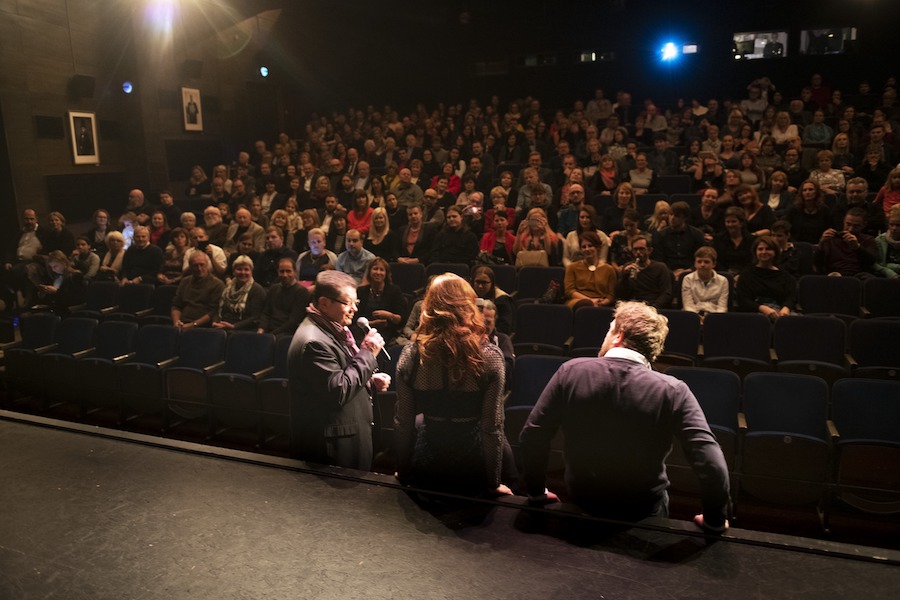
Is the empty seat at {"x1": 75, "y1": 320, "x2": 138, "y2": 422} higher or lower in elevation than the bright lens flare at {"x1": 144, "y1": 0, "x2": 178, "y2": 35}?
lower

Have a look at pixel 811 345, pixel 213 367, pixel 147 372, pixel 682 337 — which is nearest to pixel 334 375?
pixel 213 367

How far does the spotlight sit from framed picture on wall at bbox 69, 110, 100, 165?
29.6 feet

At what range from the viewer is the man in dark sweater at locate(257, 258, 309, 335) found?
16.0 ft

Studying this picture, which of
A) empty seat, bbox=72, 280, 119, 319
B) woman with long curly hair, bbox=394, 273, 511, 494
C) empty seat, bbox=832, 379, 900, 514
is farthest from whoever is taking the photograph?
empty seat, bbox=72, 280, 119, 319

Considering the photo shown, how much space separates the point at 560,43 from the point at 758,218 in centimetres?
752

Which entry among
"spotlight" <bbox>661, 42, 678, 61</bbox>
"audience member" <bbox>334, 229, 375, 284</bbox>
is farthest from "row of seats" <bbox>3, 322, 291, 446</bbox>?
"spotlight" <bbox>661, 42, 678, 61</bbox>

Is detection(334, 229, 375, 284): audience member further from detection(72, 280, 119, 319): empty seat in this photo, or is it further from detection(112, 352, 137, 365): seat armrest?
detection(72, 280, 119, 319): empty seat

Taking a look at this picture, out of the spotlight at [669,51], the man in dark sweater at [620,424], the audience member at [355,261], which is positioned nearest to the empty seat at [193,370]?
the audience member at [355,261]

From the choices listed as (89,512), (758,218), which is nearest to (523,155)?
(758,218)

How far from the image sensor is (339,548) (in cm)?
157

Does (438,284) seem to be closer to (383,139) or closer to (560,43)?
(383,139)

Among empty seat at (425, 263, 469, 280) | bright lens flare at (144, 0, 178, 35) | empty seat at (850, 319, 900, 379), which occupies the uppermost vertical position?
bright lens flare at (144, 0, 178, 35)

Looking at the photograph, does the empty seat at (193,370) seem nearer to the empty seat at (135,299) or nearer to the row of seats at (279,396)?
the row of seats at (279,396)

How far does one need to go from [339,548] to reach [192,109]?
407 inches
